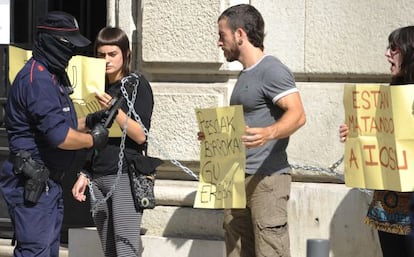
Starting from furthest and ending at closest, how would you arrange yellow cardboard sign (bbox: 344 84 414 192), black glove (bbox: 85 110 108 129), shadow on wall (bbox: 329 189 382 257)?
1. shadow on wall (bbox: 329 189 382 257)
2. black glove (bbox: 85 110 108 129)
3. yellow cardboard sign (bbox: 344 84 414 192)

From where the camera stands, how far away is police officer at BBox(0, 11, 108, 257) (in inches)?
202

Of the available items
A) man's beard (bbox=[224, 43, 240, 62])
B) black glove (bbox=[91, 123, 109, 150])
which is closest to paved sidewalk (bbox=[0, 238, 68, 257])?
black glove (bbox=[91, 123, 109, 150])

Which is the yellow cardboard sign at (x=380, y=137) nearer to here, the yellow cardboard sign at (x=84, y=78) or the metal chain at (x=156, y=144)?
the metal chain at (x=156, y=144)

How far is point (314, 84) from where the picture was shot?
6.55m

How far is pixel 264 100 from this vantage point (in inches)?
208

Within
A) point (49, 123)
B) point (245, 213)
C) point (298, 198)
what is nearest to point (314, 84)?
point (298, 198)

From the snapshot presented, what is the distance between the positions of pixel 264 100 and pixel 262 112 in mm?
62

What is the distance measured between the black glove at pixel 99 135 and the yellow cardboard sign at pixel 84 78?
15.3 inches

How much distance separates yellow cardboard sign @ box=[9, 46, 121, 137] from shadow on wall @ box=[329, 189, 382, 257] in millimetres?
1519

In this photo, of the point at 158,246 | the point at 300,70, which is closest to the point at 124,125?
the point at 158,246

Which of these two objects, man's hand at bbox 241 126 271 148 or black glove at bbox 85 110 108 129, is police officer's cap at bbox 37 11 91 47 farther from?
man's hand at bbox 241 126 271 148

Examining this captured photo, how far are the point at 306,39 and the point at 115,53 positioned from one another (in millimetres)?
1363

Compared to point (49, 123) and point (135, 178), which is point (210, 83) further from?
point (49, 123)

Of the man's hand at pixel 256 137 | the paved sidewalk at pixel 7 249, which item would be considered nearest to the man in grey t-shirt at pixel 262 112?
the man's hand at pixel 256 137
